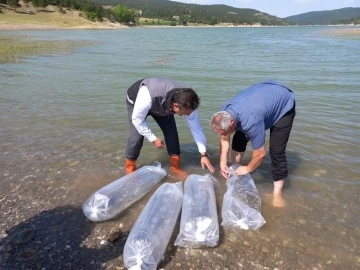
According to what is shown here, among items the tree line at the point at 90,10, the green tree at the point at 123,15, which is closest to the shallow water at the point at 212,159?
the tree line at the point at 90,10

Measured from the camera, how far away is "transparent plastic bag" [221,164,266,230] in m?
4.36

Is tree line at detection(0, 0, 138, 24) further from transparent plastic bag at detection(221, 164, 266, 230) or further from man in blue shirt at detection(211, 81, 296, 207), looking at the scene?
man in blue shirt at detection(211, 81, 296, 207)

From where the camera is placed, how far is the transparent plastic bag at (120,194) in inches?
175

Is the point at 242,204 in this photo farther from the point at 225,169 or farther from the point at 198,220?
the point at 198,220

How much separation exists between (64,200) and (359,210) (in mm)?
4376

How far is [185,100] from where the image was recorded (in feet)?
13.6

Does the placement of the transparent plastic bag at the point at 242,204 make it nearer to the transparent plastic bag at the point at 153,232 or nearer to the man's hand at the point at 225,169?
the man's hand at the point at 225,169

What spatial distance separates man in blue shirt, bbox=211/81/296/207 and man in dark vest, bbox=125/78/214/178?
0.49m

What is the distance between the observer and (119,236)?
4.13 meters

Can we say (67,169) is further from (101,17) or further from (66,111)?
(101,17)

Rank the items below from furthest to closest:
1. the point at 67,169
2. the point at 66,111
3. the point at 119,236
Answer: the point at 66,111 → the point at 67,169 → the point at 119,236

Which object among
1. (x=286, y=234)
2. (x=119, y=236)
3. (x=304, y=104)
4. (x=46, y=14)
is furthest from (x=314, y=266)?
(x=46, y=14)

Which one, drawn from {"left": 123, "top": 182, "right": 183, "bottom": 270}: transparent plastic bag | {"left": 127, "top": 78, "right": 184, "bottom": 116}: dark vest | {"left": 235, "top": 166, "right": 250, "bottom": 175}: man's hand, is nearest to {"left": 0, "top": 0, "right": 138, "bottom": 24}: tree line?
{"left": 127, "top": 78, "right": 184, "bottom": 116}: dark vest

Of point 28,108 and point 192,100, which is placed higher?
point 192,100
